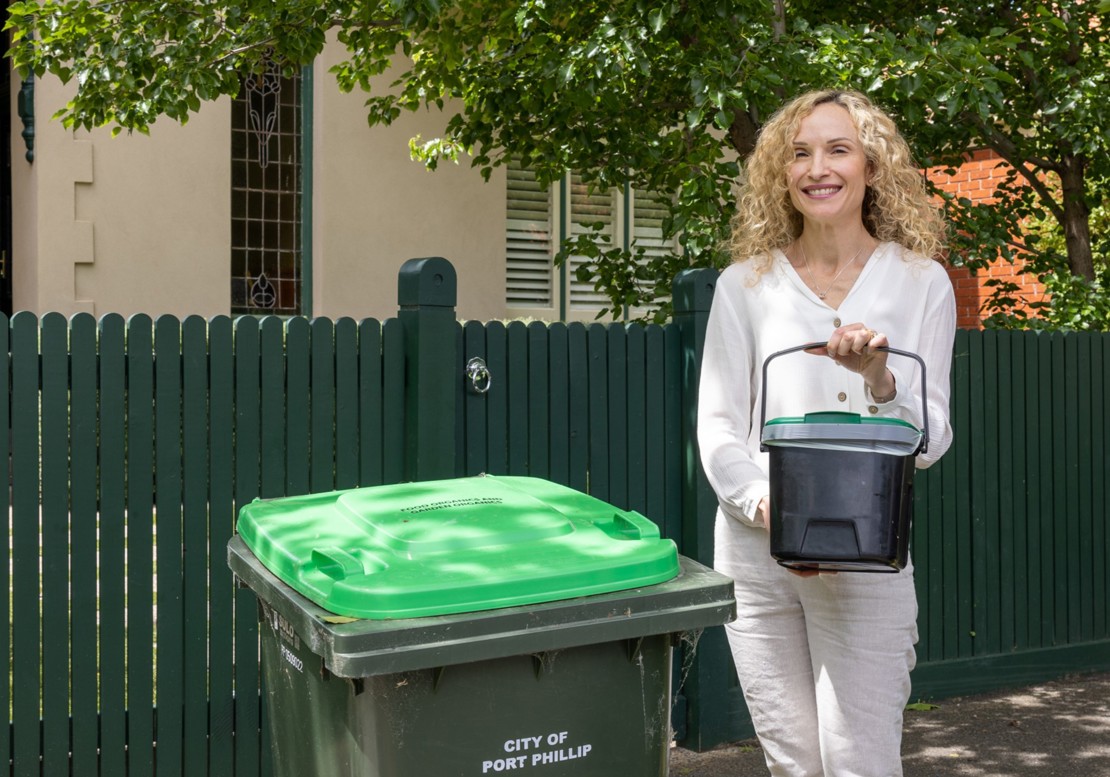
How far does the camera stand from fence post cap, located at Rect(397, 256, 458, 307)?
445 centimetres

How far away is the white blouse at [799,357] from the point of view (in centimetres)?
267

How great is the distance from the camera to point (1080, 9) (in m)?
7.14

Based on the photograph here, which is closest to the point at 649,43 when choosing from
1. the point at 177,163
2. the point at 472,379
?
the point at 472,379

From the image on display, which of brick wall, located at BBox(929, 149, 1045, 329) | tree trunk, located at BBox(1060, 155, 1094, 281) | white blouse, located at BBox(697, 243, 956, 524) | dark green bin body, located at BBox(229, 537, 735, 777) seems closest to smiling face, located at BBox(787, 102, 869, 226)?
white blouse, located at BBox(697, 243, 956, 524)

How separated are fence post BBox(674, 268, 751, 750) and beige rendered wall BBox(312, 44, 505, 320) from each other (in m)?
4.68

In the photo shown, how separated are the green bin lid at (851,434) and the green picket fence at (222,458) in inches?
85.4

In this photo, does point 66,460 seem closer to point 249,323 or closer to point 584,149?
point 249,323

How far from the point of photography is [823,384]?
270 centimetres

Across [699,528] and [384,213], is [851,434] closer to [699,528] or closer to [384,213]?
[699,528]

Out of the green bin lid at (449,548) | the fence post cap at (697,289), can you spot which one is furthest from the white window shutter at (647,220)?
the green bin lid at (449,548)

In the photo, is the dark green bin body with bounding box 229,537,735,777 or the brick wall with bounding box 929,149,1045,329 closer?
the dark green bin body with bounding box 229,537,735,777

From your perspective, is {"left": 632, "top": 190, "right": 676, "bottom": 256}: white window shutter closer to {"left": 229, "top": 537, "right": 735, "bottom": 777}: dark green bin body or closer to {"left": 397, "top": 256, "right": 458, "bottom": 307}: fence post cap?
Result: {"left": 397, "top": 256, "right": 458, "bottom": 307}: fence post cap

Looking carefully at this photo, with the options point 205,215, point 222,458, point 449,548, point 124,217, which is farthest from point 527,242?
point 449,548

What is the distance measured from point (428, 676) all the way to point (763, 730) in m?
0.88
